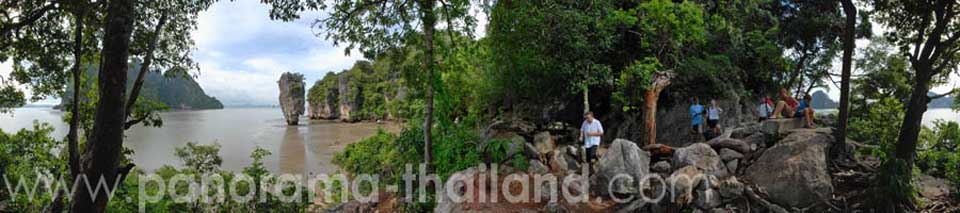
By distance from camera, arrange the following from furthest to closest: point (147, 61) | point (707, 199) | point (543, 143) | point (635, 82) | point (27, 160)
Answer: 1. point (27, 160)
2. point (635, 82)
3. point (543, 143)
4. point (147, 61)
5. point (707, 199)

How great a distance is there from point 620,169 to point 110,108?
7.13 meters

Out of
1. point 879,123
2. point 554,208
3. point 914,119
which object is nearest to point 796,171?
point 914,119

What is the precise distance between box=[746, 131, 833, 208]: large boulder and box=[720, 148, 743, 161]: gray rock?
1.73ft

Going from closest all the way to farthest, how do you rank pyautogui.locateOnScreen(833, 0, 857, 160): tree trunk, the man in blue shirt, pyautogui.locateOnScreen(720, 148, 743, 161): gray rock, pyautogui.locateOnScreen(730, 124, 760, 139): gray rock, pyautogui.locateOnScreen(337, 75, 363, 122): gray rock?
pyautogui.locateOnScreen(833, 0, 857, 160): tree trunk
pyautogui.locateOnScreen(720, 148, 743, 161): gray rock
pyautogui.locateOnScreen(730, 124, 760, 139): gray rock
the man in blue shirt
pyautogui.locateOnScreen(337, 75, 363, 122): gray rock

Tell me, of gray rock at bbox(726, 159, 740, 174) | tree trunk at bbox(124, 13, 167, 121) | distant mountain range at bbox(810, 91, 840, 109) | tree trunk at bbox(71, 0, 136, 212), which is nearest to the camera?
tree trunk at bbox(71, 0, 136, 212)

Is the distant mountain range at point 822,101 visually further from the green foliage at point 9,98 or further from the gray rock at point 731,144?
the green foliage at point 9,98

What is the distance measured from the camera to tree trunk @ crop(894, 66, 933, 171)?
5.79 metres

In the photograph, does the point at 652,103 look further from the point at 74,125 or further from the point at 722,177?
the point at 74,125

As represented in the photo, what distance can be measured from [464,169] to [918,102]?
282 inches

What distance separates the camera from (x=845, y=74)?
250 inches

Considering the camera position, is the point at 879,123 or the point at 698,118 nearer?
the point at 698,118

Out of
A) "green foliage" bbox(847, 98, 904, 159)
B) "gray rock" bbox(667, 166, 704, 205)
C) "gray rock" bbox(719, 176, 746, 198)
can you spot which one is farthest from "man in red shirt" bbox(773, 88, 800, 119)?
"gray rock" bbox(667, 166, 704, 205)

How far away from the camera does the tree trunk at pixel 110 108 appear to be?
5.33 m

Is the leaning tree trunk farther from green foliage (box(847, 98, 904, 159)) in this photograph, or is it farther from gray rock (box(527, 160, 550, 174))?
green foliage (box(847, 98, 904, 159))
